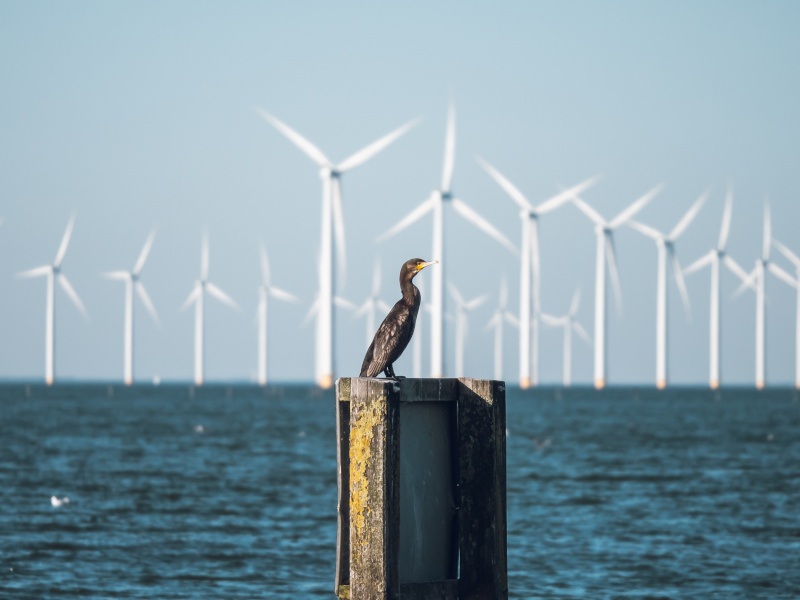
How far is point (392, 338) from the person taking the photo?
12.1 m

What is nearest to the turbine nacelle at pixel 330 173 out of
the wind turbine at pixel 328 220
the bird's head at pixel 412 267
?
the wind turbine at pixel 328 220

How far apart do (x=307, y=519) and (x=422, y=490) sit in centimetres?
2146

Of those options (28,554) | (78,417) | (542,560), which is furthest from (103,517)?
(78,417)

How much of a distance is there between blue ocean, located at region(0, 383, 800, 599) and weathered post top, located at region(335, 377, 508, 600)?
10.4 metres

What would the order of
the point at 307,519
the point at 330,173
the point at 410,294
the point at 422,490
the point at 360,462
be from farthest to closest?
1. the point at 330,173
2. the point at 307,519
3. the point at 410,294
4. the point at 422,490
5. the point at 360,462

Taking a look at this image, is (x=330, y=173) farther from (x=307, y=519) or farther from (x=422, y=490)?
(x=422, y=490)

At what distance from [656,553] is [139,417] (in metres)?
81.8

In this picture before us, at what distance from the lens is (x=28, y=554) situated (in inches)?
1021

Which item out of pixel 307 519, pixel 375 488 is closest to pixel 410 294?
pixel 375 488

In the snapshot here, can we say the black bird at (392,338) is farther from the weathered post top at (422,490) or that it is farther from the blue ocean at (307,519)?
the blue ocean at (307,519)

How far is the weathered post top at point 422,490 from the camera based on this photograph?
36.2 ft

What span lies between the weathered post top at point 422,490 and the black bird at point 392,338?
55cm

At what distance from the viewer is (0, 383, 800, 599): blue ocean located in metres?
23.5

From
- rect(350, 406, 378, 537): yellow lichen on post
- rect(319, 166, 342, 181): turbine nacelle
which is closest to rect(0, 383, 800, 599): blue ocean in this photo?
rect(350, 406, 378, 537): yellow lichen on post
